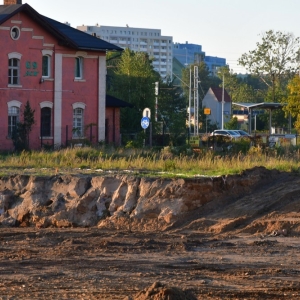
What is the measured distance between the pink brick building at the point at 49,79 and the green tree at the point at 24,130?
0.72 metres

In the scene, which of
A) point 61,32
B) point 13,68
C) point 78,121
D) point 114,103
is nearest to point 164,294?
point 13,68

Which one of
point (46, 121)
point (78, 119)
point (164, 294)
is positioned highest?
point (78, 119)

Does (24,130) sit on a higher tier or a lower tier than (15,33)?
lower

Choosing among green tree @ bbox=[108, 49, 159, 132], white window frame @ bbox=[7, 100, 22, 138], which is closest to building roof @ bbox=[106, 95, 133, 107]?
green tree @ bbox=[108, 49, 159, 132]

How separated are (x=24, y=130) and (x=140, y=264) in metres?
30.9

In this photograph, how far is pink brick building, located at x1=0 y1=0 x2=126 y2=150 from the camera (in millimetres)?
45344

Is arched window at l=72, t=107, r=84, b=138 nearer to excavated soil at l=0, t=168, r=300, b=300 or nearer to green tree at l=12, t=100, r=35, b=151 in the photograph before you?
green tree at l=12, t=100, r=35, b=151

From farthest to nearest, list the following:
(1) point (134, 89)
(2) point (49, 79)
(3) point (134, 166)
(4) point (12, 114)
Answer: (1) point (134, 89)
(2) point (49, 79)
(4) point (12, 114)
(3) point (134, 166)

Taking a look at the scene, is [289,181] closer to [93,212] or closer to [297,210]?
[297,210]

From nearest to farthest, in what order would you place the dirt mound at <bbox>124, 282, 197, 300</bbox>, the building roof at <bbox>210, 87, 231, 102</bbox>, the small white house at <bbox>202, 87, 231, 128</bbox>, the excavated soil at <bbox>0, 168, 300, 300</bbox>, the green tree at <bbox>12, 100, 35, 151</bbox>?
the dirt mound at <bbox>124, 282, 197, 300</bbox>
the excavated soil at <bbox>0, 168, 300, 300</bbox>
the green tree at <bbox>12, 100, 35, 151</bbox>
the small white house at <bbox>202, 87, 231, 128</bbox>
the building roof at <bbox>210, 87, 231, 102</bbox>

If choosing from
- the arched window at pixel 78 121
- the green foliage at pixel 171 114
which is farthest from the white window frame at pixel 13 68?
the green foliage at pixel 171 114

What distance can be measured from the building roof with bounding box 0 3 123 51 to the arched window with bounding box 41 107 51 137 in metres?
3.78

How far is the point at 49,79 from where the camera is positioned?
4709cm

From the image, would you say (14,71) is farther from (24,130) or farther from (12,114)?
(24,130)
